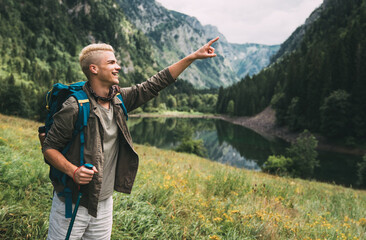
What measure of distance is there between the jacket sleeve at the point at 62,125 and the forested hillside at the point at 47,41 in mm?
48847

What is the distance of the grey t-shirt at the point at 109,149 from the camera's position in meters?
2.11

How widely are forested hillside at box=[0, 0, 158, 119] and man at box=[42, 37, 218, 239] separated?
160 ft

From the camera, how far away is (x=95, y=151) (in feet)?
6.47

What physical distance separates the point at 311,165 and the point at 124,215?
24.2 meters

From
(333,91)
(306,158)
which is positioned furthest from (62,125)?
(333,91)

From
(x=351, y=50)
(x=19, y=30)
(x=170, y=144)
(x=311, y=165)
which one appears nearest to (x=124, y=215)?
(x=311, y=165)

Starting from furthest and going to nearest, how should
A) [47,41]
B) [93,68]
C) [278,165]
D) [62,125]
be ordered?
[47,41], [278,165], [93,68], [62,125]

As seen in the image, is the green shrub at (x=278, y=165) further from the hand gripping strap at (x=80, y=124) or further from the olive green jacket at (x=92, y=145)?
the hand gripping strap at (x=80, y=124)

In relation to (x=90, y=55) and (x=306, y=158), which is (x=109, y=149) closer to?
(x=90, y=55)

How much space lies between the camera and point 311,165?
73.5ft

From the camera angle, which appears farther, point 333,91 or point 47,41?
point 47,41

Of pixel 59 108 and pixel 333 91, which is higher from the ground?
pixel 333 91

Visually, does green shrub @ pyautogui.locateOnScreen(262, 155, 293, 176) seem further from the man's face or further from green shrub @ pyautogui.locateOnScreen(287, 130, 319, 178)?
the man's face

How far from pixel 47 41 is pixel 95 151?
175m
